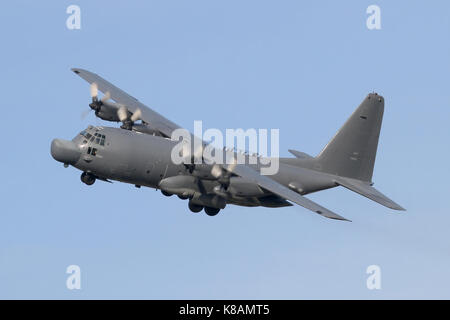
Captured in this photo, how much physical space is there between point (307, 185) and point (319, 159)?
1.91 m

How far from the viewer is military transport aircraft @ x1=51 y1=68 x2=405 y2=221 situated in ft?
121

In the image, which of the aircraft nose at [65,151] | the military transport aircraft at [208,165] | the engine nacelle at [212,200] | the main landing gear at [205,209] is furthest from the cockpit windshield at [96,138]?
the main landing gear at [205,209]

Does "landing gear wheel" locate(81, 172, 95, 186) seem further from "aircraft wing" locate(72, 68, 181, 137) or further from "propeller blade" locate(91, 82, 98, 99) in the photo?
"propeller blade" locate(91, 82, 98, 99)

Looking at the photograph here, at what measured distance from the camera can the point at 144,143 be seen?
124 ft

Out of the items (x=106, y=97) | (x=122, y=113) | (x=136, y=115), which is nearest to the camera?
(x=136, y=115)

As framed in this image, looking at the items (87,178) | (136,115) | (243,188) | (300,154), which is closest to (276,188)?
(243,188)

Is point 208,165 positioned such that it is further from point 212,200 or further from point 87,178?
point 87,178

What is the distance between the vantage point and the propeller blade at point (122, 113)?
137 feet

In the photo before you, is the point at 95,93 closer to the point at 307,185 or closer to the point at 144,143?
the point at 144,143

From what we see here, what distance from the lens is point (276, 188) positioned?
35.8 m

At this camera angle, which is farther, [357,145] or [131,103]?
[131,103]

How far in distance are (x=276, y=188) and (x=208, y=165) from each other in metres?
3.08

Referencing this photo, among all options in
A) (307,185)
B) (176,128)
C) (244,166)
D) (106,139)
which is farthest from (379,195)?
(106,139)

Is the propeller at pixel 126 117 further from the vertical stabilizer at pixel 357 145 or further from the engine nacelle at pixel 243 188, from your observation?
the vertical stabilizer at pixel 357 145
